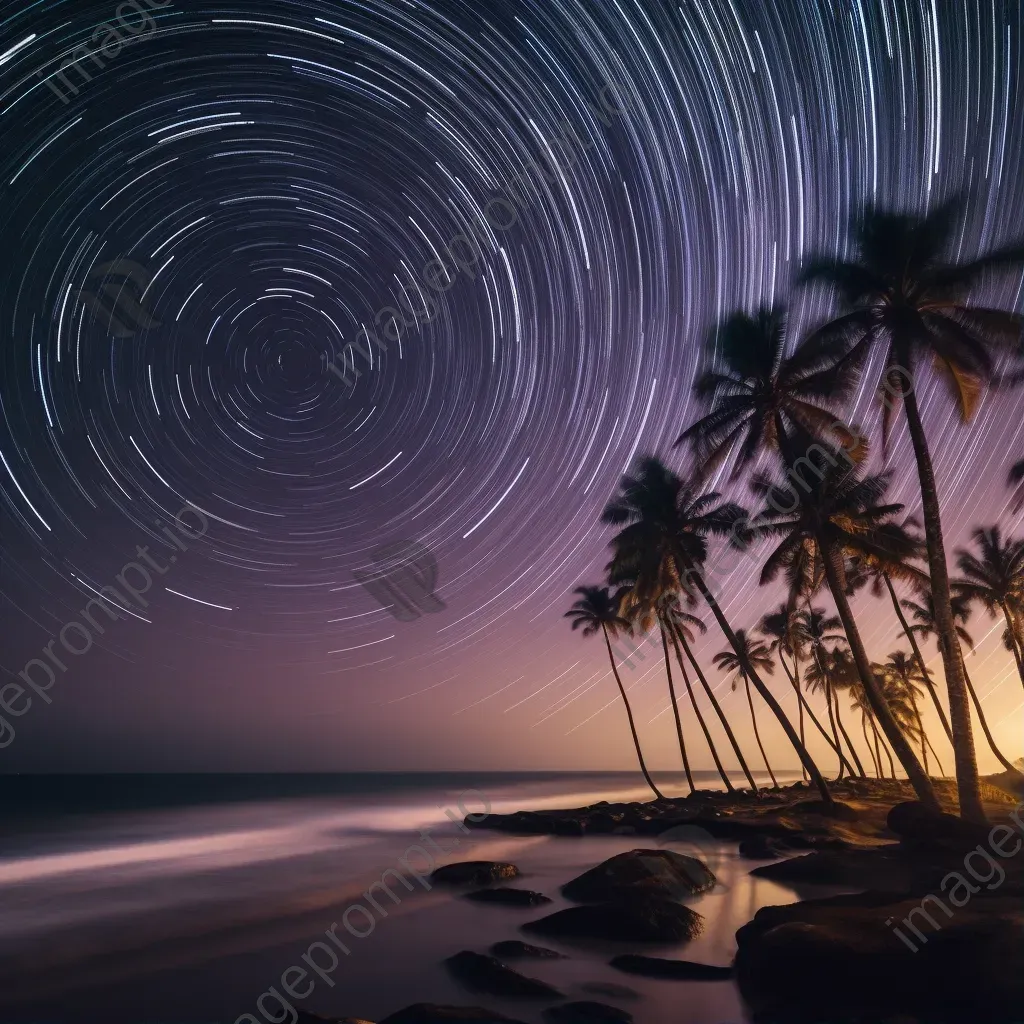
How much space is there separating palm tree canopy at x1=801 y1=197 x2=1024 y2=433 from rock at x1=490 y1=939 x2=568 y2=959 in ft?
54.0

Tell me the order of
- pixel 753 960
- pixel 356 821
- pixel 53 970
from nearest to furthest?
1. pixel 753 960
2. pixel 53 970
3. pixel 356 821

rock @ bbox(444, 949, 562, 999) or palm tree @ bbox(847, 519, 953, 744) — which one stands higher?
palm tree @ bbox(847, 519, 953, 744)

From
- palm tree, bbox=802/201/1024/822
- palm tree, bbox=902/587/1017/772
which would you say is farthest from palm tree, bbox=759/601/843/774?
palm tree, bbox=802/201/1024/822

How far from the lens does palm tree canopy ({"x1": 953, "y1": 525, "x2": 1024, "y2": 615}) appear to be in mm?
33594

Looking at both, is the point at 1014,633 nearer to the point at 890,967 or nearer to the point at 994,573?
the point at 994,573

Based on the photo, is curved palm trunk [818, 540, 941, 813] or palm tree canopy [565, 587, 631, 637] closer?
curved palm trunk [818, 540, 941, 813]

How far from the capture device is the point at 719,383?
78.9 ft

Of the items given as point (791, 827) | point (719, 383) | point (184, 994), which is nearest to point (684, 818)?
point (791, 827)

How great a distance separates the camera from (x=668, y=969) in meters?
10.3

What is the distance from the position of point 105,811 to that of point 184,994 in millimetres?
63875

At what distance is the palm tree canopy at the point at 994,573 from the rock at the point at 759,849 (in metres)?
21.4

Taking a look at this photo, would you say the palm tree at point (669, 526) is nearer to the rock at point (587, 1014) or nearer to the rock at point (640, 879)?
the rock at point (640, 879)

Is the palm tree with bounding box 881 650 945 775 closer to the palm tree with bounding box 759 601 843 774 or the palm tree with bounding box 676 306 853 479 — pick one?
the palm tree with bounding box 759 601 843 774

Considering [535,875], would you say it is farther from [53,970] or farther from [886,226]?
[886,226]
